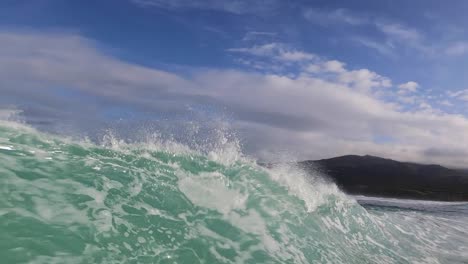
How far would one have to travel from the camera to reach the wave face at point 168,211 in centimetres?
634

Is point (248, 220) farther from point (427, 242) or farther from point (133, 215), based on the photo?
point (427, 242)

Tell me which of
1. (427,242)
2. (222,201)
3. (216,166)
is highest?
(216,166)

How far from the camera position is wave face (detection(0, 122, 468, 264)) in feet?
20.8

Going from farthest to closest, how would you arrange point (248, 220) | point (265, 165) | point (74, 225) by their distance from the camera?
point (265, 165), point (248, 220), point (74, 225)

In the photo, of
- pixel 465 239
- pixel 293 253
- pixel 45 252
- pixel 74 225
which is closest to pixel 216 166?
pixel 293 253

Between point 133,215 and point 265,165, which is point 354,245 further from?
point 133,215

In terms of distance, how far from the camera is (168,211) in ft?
Answer: 27.1

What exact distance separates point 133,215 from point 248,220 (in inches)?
112

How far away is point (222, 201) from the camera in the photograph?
30.8ft

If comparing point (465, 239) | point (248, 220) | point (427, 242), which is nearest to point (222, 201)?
point (248, 220)

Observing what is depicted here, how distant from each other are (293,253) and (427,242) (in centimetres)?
808

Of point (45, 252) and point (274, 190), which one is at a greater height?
point (274, 190)

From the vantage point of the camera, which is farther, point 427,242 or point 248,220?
point 427,242

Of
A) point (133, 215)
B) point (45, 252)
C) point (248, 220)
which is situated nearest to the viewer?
point (45, 252)
